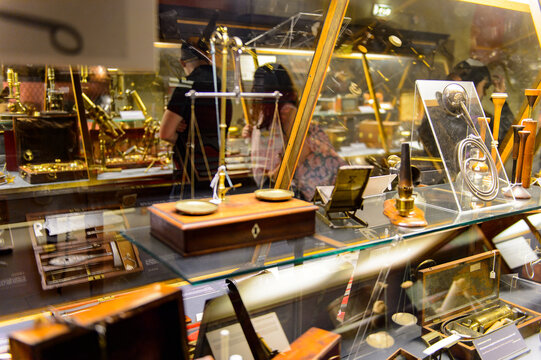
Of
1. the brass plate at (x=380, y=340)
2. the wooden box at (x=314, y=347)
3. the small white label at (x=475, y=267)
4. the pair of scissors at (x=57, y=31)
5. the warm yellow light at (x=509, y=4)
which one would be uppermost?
the warm yellow light at (x=509, y=4)

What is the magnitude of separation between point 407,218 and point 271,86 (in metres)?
0.98

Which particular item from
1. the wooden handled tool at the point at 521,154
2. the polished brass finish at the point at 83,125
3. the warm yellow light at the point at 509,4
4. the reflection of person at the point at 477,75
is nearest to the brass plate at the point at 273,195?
the polished brass finish at the point at 83,125

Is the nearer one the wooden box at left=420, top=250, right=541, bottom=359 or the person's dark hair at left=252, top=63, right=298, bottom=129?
the wooden box at left=420, top=250, right=541, bottom=359

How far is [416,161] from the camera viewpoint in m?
2.06

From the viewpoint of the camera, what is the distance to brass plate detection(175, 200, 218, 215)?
48.5 inches

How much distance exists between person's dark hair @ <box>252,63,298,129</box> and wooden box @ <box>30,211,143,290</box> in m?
0.85

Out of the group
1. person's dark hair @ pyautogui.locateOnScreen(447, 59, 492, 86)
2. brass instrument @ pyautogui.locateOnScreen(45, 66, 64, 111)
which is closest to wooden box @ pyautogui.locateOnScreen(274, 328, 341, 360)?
brass instrument @ pyautogui.locateOnScreen(45, 66, 64, 111)

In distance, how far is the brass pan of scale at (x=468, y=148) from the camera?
186 cm

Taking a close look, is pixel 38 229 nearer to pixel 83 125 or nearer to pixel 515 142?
pixel 83 125

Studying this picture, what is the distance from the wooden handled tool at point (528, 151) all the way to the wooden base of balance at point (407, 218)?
767 millimetres

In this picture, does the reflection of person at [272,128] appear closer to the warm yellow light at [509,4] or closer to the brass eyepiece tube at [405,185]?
the brass eyepiece tube at [405,185]

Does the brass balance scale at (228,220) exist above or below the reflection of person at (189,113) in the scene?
below

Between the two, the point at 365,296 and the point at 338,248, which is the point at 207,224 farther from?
the point at 365,296

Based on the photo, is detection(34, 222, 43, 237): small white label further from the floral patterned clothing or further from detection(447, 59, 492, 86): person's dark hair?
detection(447, 59, 492, 86): person's dark hair
